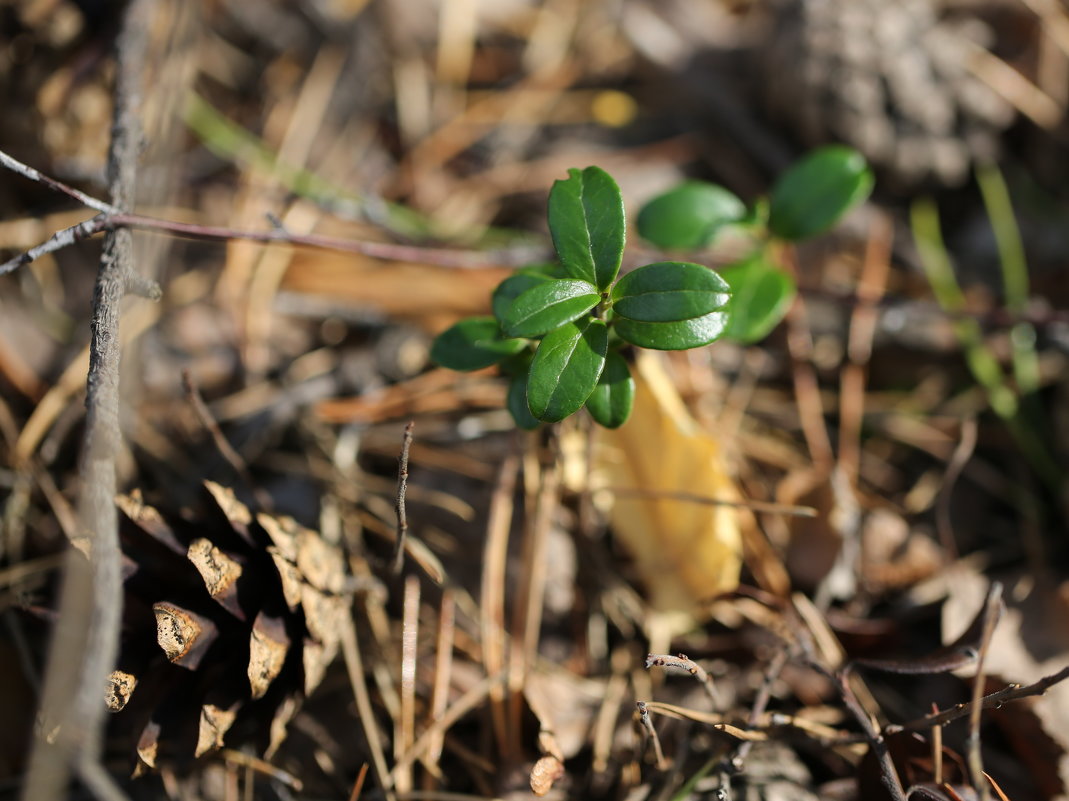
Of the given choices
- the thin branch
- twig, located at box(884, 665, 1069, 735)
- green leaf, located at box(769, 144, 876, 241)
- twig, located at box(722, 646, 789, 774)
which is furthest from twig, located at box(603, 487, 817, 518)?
the thin branch

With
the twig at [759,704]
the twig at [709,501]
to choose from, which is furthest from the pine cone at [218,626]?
the twig at [759,704]

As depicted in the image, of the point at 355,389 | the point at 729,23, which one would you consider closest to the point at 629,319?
the point at 355,389

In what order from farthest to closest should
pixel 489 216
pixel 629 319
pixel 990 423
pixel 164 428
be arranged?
pixel 489 216, pixel 990 423, pixel 164 428, pixel 629 319

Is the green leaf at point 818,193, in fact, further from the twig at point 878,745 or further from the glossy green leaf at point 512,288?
the twig at point 878,745

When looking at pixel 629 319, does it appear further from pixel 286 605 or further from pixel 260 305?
pixel 260 305

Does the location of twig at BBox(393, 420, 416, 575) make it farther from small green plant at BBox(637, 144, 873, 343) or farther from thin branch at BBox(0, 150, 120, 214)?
small green plant at BBox(637, 144, 873, 343)

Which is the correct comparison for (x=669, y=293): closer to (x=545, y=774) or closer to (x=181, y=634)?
(x=545, y=774)

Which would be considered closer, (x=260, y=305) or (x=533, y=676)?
(x=533, y=676)
